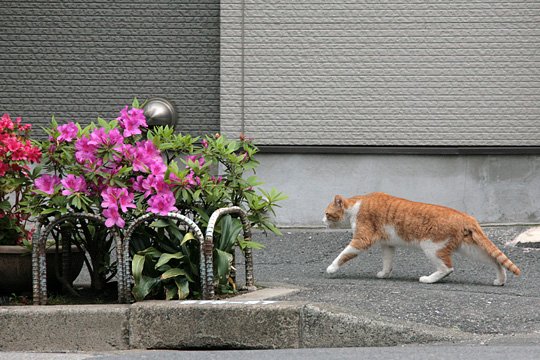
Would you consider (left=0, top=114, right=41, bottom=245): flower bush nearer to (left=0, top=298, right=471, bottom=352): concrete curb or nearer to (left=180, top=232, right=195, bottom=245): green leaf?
(left=0, top=298, right=471, bottom=352): concrete curb

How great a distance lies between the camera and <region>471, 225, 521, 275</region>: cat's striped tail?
8656 millimetres

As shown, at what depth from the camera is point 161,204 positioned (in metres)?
7.30

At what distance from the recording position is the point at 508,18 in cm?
1345

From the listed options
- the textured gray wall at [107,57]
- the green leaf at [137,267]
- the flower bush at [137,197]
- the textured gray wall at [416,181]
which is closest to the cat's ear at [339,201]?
the flower bush at [137,197]

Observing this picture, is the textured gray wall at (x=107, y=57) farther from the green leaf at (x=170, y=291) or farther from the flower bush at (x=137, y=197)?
the green leaf at (x=170, y=291)

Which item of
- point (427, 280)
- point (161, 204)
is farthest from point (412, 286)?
point (161, 204)

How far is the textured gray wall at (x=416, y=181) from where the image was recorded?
13359 mm

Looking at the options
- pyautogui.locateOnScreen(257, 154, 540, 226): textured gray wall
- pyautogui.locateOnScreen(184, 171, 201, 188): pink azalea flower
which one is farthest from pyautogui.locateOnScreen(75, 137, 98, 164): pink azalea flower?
pyautogui.locateOnScreen(257, 154, 540, 226): textured gray wall

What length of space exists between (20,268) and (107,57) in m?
6.88

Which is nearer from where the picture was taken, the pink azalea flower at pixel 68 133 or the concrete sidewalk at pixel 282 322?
the concrete sidewalk at pixel 282 322

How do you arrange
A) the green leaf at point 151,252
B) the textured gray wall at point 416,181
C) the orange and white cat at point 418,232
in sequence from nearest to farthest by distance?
the green leaf at point 151,252, the orange and white cat at point 418,232, the textured gray wall at point 416,181

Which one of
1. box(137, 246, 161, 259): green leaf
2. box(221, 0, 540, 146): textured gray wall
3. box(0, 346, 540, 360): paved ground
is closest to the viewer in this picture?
box(0, 346, 540, 360): paved ground

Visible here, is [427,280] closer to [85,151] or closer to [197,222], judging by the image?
[197,222]

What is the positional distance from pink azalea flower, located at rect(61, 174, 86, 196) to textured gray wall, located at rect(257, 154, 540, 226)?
619 cm
